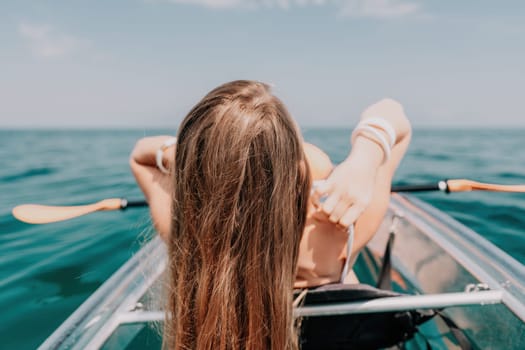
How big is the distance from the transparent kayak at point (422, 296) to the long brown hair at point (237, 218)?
0.75 ft

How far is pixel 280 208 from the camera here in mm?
802

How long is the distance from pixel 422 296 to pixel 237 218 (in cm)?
71

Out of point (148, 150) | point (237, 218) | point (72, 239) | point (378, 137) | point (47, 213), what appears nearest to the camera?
point (237, 218)

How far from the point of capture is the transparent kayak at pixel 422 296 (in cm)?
110

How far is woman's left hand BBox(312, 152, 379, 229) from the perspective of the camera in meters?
0.82

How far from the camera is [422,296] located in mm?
1091

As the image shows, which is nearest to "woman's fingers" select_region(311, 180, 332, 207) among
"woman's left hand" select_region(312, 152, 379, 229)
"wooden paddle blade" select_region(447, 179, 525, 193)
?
"woman's left hand" select_region(312, 152, 379, 229)

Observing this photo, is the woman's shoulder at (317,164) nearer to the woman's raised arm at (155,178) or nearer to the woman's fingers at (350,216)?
the woman's fingers at (350,216)

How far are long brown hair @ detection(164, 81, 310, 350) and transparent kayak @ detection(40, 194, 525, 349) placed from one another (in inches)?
9.0

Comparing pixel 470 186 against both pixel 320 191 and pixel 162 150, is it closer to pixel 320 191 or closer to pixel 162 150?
pixel 320 191

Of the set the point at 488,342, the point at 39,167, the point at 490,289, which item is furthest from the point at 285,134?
the point at 39,167

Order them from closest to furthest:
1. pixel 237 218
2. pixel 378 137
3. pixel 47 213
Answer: pixel 237 218
pixel 378 137
pixel 47 213

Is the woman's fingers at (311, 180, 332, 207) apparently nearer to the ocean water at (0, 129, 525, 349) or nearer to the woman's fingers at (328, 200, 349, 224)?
the woman's fingers at (328, 200, 349, 224)

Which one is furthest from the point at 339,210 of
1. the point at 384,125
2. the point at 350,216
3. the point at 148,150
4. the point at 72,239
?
the point at 72,239
